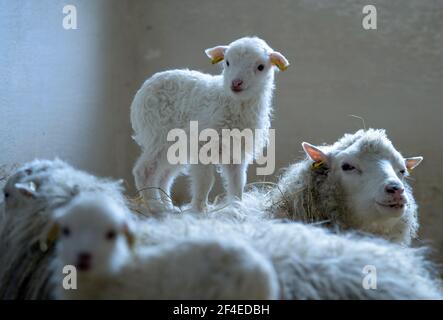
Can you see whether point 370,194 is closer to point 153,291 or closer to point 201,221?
point 201,221

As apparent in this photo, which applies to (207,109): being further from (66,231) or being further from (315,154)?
(66,231)

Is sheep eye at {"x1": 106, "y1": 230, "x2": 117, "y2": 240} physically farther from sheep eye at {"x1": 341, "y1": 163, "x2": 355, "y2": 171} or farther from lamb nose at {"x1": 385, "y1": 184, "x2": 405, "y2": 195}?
sheep eye at {"x1": 341, "y1": 163, "x2": 355, "y2": 171}

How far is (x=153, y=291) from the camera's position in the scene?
A: 3.47ft

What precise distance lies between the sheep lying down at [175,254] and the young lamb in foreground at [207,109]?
0.88m

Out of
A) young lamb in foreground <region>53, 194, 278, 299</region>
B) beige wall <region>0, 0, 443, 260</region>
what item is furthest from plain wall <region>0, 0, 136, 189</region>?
young lamb in foreground <region>53, 194, 278, 299</region>

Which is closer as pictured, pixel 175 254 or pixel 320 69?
pixel 175 254

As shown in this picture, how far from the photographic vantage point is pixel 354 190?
215cm

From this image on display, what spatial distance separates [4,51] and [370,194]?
1.83 metres

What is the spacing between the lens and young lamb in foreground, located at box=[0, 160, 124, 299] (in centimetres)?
143

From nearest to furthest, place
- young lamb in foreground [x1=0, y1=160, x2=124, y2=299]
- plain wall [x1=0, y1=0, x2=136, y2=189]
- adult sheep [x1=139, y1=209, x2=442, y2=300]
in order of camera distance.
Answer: adult sheep [x1=139, y1=209, x2=442, y2=300] < young lamb in foreground [x1=0, y1=160, x2=124, y2=299] < plain wall [x1=0, y1=0, x2=136, y2=189]

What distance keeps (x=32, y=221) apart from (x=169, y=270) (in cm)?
60

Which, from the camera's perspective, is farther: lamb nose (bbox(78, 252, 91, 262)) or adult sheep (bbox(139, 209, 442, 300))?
adult sheep (bbox(139, 209, 442, 300))

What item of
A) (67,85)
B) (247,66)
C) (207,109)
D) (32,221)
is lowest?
(32,221)

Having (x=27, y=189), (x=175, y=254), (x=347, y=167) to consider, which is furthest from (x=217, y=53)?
(x=175, y=254)
